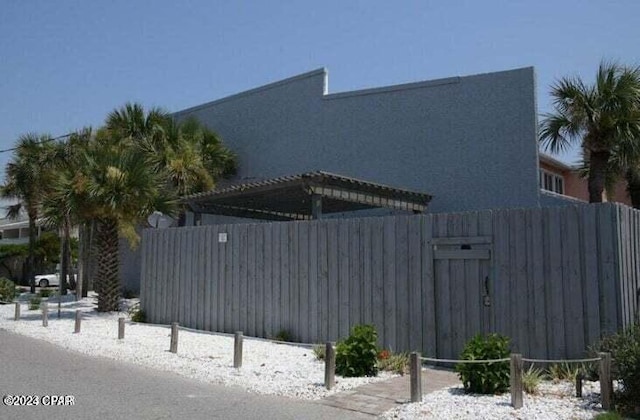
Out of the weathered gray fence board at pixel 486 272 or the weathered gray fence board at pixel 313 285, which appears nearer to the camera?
the weathered gray fence board at pixel 486 272

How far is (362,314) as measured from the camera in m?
11.2

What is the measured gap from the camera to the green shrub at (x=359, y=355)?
9.20 m

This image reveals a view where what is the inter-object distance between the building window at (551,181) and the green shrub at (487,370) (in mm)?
15438

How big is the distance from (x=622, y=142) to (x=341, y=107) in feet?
29.8

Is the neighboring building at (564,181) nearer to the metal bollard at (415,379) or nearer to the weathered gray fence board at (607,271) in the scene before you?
the weathered gray fence board at (607,271)

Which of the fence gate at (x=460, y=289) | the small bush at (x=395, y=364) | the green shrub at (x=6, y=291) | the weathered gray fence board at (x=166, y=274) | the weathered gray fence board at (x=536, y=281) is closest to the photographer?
the weathered gray fence board at (x=536, y=281)

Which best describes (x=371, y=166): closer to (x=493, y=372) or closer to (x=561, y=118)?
(x=561, y=118)

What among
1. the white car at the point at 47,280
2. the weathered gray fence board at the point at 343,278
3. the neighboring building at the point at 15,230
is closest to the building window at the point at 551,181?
the weathered gray fence board at the point at 343,278

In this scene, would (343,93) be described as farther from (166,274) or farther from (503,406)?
(503,406)

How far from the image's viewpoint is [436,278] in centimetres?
1023

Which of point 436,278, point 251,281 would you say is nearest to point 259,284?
point 251,281

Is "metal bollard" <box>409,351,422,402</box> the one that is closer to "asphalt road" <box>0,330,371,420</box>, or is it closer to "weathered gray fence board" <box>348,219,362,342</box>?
"asphalt road" <box>0,330,371,420</box>

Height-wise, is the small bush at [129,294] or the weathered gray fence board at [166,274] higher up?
the weathered gray fence board at [166,274]

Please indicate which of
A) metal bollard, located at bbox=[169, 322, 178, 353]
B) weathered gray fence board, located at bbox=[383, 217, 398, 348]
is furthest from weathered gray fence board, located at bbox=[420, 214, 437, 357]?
Answer: metal bollard, located at bbox=[169, 322, 178, 353]
